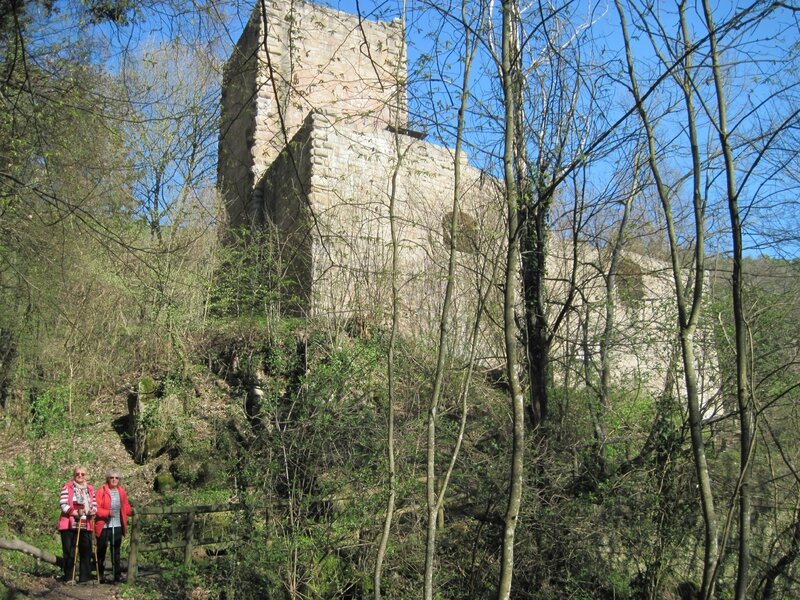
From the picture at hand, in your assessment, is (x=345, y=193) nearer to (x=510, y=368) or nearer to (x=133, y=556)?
(x=133, y=556)

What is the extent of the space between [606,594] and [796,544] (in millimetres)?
2055

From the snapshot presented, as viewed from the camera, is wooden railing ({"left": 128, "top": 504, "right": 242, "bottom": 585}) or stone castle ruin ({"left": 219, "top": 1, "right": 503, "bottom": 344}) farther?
stone castle ruin ({"left": 219, "top": 1, "right": 503, "bottom": 344})

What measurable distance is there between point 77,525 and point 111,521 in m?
0.44

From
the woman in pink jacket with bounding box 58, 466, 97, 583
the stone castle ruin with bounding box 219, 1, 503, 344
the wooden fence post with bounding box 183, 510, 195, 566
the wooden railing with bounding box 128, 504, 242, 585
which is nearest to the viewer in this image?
the woman in pink jacket with bounding box 58, 466, 97, 583

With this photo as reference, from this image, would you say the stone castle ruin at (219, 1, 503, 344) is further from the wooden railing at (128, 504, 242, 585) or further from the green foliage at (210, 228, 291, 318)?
the wooden railing at (128, 504, 242, 585)

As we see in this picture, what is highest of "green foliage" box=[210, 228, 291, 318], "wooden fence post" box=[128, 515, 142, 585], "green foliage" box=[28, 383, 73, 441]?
"green foliage" box=[210, 228, 291, 318]

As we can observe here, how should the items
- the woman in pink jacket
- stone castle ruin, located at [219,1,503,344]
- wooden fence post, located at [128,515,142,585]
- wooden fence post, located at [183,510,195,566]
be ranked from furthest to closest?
stone castle ruin, located at [219,1,503,344], wooden fence post, located at [183,510,195,566], wooden fence post, located at [128,515,142,585], the woman in pink jacket

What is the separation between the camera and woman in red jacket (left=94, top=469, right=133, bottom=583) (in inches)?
353

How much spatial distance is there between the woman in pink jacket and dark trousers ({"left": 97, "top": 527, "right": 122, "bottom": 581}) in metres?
0.18

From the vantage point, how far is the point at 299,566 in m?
8.02

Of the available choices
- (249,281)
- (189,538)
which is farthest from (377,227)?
(189,538)

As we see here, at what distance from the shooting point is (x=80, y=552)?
8.74 metres

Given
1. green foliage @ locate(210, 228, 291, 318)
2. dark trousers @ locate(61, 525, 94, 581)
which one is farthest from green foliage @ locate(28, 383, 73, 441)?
dark trousers @ locate(61, 525, 94, 581)

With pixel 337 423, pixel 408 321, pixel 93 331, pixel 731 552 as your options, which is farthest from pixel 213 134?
pixel 731 552
